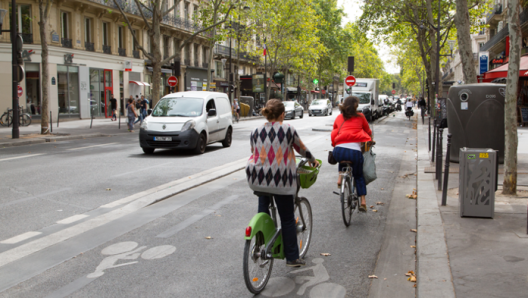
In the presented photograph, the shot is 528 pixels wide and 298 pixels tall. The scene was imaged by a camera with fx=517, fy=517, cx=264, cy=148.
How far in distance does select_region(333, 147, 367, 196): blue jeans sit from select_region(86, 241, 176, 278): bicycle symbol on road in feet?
7.33

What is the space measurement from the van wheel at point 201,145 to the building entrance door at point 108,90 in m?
22.4

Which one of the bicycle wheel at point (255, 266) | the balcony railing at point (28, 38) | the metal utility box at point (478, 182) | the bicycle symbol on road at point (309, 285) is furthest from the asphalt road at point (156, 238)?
the balcony railing at point (28, 38)

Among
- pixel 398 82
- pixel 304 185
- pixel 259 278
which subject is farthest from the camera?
pixel 398 82

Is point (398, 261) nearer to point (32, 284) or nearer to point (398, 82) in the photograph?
point (32, 284)

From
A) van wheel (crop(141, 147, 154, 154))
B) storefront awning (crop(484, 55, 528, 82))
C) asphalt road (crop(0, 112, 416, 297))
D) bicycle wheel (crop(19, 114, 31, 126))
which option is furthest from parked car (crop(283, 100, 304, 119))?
asphalt road (crop(0, 112, 416, 297))

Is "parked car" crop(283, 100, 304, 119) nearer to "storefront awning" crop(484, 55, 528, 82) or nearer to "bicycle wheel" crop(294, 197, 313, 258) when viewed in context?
"storefront awning" crop(484, 55, 528, 82)

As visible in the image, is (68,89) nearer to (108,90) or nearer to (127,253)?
(108,90)

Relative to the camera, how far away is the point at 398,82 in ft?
631

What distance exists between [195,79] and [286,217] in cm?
4420

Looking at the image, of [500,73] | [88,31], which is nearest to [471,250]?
[500,73]

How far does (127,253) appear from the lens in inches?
198

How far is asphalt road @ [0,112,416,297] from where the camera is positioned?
420 centimetres

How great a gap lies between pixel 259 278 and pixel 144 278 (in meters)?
1.02

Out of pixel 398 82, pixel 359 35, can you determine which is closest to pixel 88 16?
pixel 359 35
